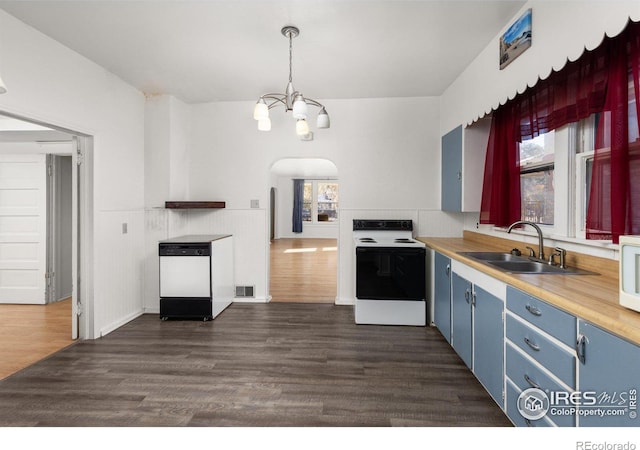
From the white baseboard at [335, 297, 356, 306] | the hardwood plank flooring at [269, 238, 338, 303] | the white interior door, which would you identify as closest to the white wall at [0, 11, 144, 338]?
the white interior door

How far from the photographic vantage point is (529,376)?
1.66 metres

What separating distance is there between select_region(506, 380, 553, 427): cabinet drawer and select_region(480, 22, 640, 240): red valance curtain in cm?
90

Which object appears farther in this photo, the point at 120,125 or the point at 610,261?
the point at 120,125

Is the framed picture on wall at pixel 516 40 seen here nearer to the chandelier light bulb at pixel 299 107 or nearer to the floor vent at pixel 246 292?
the chandelier light bulb at pixel 299 107

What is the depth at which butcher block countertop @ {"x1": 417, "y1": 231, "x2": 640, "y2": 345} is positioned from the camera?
117 centimetres

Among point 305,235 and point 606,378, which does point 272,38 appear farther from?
point 305,235

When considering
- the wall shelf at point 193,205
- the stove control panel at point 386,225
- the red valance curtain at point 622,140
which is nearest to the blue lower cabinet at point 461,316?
the red valance curtain at point 622,140

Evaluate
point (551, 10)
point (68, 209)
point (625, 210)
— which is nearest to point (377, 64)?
point (551, 10)

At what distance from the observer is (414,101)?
4.16 meters

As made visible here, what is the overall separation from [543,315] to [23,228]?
18.1ft

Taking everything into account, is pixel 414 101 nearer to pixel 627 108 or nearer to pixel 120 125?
pixel 627 108

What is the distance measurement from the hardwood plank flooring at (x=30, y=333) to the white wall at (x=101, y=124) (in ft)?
1.21

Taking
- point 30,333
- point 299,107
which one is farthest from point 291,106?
point 30,333
